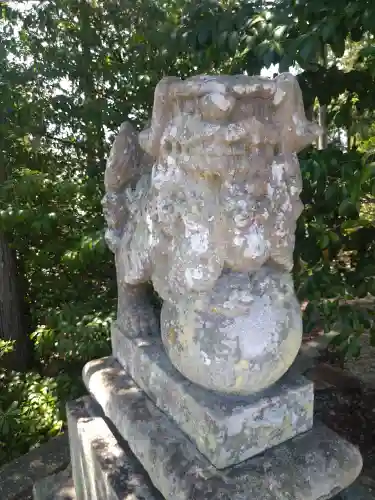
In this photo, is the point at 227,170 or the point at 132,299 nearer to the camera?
the point at 227,170

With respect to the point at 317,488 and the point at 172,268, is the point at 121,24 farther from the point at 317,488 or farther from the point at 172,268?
the point at 317,488

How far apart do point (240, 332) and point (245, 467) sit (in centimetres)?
30

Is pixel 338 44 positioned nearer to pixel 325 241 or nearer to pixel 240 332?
pixel 325 241

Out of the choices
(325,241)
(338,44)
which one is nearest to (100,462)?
(325,241)

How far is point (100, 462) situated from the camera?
1230 millimetres

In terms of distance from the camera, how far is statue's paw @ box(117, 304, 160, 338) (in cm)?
144

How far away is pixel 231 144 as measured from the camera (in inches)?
36.6

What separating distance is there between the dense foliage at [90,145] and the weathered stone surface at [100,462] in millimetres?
598

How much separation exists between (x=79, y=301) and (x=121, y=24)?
5.13 ft

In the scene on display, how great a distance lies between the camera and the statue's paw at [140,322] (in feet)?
4.71

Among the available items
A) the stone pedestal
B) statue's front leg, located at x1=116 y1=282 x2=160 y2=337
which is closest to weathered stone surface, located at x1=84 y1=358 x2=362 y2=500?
the stone pedestal

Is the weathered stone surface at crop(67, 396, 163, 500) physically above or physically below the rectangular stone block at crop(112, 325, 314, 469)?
below

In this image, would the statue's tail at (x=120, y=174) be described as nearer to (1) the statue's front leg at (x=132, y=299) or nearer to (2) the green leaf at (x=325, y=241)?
(1) the statue's front leg at (x=132, y=299)

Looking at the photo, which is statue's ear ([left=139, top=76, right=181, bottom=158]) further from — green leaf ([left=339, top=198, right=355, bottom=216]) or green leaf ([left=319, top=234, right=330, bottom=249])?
green leaf ([left=319, top=234, right=330, bottom=249])
